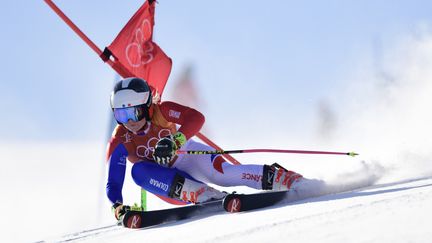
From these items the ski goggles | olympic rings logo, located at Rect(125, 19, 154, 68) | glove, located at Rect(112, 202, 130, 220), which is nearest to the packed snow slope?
glove, located at Rect(112, 202, 130, 220)

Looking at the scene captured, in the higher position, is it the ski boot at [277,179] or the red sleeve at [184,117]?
the red sleeve at [184,117]

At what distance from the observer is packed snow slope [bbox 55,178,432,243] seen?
3.14 meters

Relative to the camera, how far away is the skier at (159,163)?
5887 millimetres

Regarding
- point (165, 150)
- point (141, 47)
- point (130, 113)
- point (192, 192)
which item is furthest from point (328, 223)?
point (141, 47)

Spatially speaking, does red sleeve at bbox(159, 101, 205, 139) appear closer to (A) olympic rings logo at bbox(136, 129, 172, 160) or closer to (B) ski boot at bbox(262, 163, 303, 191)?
(A) olympic rings logo at bbox(136, 129, 172, 160)

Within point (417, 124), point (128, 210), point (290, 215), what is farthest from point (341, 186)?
point (417, 124)

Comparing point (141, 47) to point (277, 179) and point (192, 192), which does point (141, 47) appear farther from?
point (277, 179)

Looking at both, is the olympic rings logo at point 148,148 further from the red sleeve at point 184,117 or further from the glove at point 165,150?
the glove at point 165,150

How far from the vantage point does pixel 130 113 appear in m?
5.99

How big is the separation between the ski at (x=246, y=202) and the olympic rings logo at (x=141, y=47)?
17.1ft

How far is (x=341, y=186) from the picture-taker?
5602 mm

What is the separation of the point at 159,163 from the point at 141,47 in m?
4.90

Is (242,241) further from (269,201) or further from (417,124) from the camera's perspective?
(417,124)

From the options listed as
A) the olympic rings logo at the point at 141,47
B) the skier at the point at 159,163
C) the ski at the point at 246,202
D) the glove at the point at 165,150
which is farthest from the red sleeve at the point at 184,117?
the olympic rings logo at the point at 141,47
